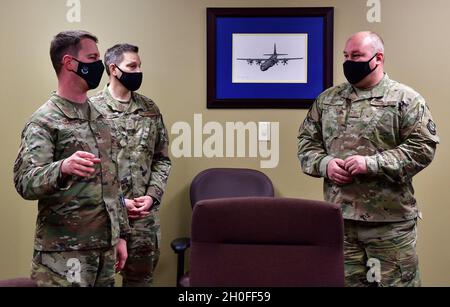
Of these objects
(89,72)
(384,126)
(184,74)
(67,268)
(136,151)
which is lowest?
(67,268)

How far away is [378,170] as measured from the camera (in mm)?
2205

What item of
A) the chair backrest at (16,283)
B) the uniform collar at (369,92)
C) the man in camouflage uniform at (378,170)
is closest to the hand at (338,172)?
the man in camouflage uniform at (378,170)

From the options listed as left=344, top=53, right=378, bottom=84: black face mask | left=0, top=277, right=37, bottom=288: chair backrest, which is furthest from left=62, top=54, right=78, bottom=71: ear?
left=344, top=53, right=378, bottom=84: black face mask

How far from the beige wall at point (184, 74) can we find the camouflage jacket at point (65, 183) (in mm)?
1298

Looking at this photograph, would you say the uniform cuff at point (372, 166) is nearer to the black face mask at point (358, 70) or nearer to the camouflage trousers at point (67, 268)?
the black face mask at point (358, 70)

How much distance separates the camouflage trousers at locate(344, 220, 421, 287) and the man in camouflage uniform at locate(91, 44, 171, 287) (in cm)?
99

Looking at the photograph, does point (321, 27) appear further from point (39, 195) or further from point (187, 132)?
point (39, 195)

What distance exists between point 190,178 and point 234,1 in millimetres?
1105

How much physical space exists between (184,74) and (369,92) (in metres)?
1.21

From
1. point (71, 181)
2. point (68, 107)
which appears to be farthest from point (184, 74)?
point (71, 181)

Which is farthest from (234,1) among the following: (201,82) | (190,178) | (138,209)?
(138,209)

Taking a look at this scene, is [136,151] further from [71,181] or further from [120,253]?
[71,181]

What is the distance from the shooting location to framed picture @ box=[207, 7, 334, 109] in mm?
3061

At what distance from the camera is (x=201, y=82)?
3.13m
